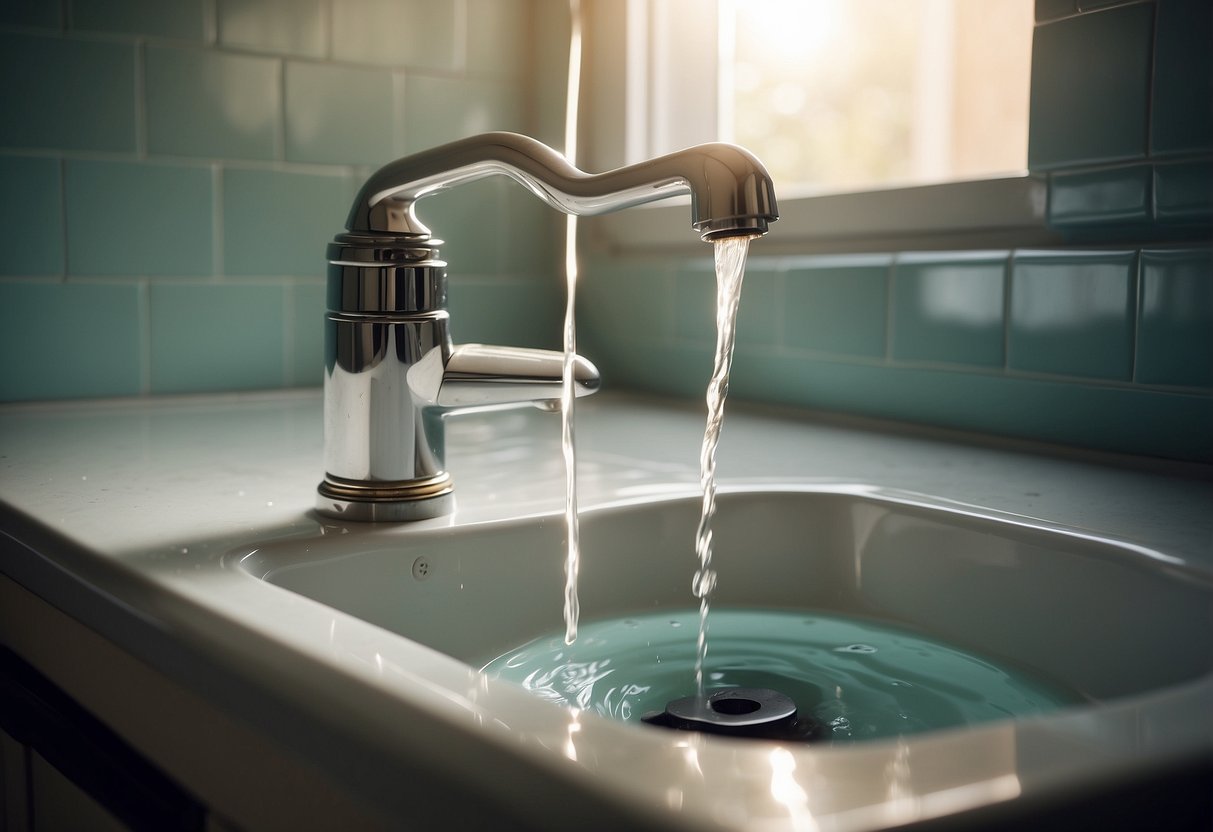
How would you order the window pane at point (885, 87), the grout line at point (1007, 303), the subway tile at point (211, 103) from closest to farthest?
the grout line at point (1007, 303)
the subway tile at point (211, 103)
the window pane at point (885, 87)

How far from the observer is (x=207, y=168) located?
42.6 inches

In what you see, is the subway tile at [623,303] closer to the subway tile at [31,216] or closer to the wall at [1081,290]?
the wall at [1081,290]

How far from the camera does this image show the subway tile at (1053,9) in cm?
77

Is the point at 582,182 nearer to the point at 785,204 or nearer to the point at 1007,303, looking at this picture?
the point at 1007,303

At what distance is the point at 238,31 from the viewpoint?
1086 millimetres

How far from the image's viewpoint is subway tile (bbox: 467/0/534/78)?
1.23 meters

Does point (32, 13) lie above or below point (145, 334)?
above

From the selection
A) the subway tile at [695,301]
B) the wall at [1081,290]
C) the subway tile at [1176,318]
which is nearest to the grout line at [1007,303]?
the wall at [1081,290]

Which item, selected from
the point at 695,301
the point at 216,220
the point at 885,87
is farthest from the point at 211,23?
the point at 885,87

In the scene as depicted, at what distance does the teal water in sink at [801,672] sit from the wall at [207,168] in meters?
0.62

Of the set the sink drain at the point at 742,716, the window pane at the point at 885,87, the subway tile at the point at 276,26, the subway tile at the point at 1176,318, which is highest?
the window pane at the point at 885,87

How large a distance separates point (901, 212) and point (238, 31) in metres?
0.65

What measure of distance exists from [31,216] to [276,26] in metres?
0.30

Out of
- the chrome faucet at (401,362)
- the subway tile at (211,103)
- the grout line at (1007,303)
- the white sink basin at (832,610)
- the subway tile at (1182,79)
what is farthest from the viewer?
the subway tile at (211,103)
